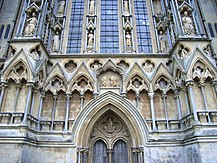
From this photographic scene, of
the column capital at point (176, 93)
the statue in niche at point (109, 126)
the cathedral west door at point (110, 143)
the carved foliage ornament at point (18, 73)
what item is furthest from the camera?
the statue in niche at point (109, 126)

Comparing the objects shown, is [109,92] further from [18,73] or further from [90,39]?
[18,73]

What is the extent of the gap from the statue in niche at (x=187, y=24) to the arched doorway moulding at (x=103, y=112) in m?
Answer: 4.58

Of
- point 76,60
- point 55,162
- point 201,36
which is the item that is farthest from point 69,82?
point 201,36

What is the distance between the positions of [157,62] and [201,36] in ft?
7.83

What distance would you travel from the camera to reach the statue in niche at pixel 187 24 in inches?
381

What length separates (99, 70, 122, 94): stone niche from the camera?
31.4ft

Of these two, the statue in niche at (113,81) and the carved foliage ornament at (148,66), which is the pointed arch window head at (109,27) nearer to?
the carved foliage ornament at (148,66)

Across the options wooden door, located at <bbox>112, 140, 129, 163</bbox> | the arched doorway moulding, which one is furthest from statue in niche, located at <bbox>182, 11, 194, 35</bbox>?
wooden door, located at <bbox>112, 140, 129, 163</bbox>

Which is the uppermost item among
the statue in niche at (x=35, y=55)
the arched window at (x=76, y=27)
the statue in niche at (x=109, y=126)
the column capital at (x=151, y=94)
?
the arched window at (x=76, y=27)

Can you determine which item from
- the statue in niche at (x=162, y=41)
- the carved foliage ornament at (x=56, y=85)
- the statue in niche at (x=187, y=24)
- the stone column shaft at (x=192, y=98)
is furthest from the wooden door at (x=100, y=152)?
the statue in niche at (x=187, y=24)

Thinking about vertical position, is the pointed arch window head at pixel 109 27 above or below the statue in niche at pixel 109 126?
above

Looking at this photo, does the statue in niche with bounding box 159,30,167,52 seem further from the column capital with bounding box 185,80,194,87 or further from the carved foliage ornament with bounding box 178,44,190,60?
the column capital with bounding box 185,80,194,87

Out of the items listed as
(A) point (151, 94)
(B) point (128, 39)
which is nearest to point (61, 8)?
(B) point (128, 39)

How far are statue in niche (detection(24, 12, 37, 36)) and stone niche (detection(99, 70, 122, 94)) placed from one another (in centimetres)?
401
